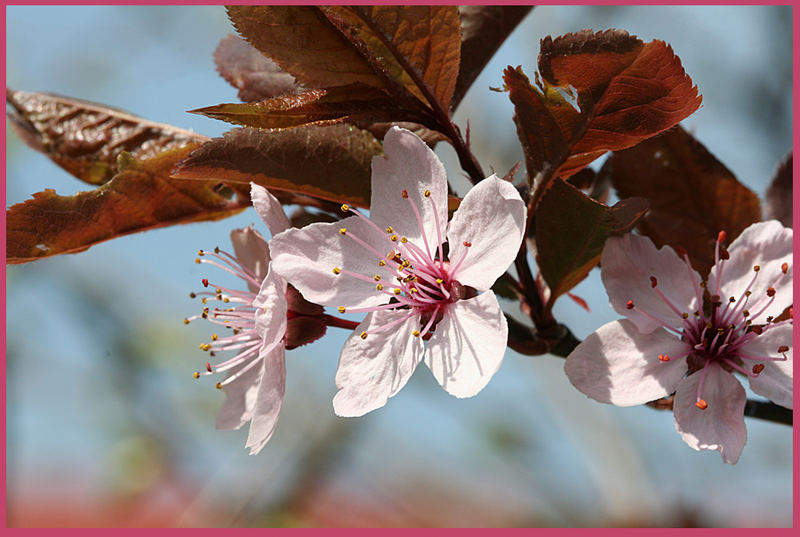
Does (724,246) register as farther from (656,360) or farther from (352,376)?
(352,376)

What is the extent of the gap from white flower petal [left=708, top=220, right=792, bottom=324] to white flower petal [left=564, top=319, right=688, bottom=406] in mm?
127

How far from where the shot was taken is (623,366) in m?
0.82

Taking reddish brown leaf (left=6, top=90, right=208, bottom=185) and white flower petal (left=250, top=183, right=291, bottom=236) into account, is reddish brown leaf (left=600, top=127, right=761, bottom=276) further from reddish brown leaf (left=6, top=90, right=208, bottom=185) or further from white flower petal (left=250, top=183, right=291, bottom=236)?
reddish brown leaf (left=6, top=90, right=208, bottom=185)

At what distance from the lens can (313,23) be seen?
2.53 ft

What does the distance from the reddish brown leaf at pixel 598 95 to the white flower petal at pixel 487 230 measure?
74 millimetres

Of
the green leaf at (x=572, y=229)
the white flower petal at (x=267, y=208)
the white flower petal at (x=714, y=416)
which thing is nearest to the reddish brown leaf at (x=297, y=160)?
the white flower petal at (x=267, y=208)

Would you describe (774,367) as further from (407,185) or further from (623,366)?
(407,185)

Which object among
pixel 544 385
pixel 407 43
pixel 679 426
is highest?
pixel 407 43

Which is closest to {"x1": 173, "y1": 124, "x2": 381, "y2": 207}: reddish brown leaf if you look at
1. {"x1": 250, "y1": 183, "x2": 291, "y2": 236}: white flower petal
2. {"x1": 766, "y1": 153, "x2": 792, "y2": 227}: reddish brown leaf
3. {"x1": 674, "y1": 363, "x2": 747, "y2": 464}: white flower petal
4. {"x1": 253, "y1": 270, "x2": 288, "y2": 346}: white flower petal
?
{"x1": 250, "y1": 183, "x2": 291, "y2": 236}: white flower petal

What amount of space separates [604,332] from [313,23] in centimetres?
49

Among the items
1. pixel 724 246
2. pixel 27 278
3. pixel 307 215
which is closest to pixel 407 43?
pixel 307 215

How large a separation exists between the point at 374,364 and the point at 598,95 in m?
0.39

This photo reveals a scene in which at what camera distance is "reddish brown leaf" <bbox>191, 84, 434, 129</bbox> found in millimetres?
745

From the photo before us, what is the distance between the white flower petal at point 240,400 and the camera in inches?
37.6
